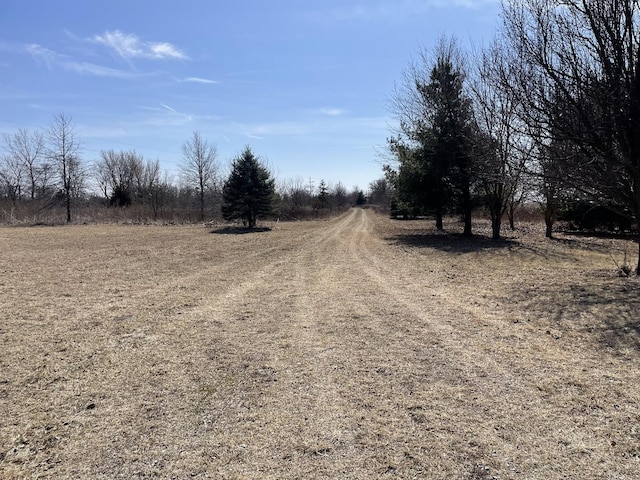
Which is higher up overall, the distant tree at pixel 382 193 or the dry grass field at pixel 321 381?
the distant tree at pixel 382 193

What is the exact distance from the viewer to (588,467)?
2322 mm

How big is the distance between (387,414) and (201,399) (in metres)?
1.49

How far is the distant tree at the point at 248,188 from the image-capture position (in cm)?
2864

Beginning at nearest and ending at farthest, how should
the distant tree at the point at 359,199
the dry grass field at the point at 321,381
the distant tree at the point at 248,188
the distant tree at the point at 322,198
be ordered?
the dry grass field at the point at 321,381, the distant tree at the point at 248,188, the distant tree at the point at 322,198, the distant tree at the point at 359,199

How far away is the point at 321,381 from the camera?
11.6 ft

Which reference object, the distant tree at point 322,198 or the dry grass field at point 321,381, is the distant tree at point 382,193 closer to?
the distant tree at point 322,198

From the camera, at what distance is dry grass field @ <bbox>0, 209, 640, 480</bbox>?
2.44 metres

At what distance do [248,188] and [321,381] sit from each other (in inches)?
1035

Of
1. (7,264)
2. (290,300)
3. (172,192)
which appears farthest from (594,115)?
(172,192)

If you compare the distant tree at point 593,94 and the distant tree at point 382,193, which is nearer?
the distant tree at point 593,94

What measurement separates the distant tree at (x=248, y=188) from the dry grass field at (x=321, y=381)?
21.6 metres

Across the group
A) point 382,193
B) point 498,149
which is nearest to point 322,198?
point 382,193

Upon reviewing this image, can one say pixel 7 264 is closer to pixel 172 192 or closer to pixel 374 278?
pixel 374 278

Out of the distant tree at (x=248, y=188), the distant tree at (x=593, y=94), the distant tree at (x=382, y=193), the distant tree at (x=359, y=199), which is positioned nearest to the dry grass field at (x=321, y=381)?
the distant tree at (x=593, y=94)
